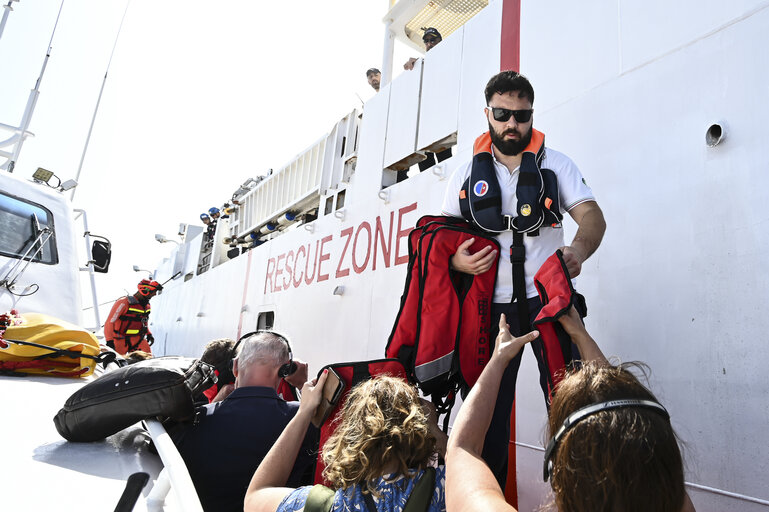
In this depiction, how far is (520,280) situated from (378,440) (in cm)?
71

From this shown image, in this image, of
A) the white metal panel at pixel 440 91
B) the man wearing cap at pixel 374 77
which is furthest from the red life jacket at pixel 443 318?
the man wearing cap at pixel 374 77

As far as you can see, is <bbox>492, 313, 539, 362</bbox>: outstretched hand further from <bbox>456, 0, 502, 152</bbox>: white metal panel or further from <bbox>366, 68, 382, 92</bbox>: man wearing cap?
<bbox>366, 68, 382, 92</bbox>: man wearing cap

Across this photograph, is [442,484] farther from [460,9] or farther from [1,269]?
[460,9]

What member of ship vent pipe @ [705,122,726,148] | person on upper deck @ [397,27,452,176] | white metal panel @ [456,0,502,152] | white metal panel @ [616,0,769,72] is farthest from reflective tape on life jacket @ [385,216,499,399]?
person on upper deck @ [397,27,452,176]

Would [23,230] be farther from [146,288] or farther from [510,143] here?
[510,143]

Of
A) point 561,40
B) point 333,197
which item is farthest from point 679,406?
point 333,197

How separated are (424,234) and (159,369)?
0.95 m

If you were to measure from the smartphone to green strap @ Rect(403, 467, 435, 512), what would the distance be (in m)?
0.49

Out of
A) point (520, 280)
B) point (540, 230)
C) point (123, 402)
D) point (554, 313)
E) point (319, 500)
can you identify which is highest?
point (540, 230)

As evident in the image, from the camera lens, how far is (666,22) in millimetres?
2010

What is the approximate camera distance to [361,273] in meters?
3.58

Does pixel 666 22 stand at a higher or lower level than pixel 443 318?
higher

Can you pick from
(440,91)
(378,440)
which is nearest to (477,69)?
(440,91)

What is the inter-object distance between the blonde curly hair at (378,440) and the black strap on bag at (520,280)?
1.60 ft
